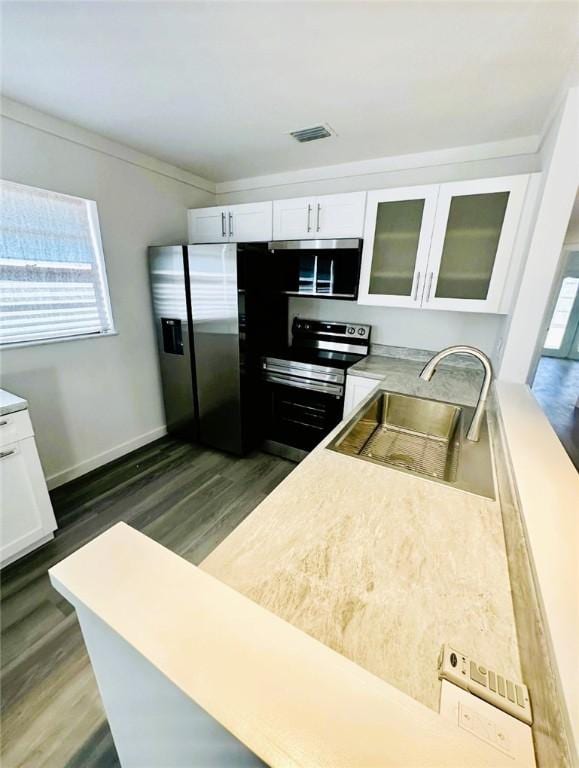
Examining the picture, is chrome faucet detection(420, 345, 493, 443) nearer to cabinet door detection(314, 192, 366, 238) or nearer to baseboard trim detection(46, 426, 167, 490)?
cabinet door detection(314, 192, 366, 238)

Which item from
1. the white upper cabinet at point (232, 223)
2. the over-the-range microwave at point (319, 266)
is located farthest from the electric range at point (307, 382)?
the white upper cabinet at point (232, 223)

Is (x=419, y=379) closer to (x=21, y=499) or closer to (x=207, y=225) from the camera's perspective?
(x=207, y=225)

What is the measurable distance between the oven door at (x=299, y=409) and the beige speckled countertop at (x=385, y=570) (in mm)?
1445

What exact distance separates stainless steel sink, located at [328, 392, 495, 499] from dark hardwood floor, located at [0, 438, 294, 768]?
1.02 metres

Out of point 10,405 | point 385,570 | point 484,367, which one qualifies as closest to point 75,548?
point 10,405

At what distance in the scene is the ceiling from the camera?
112cm

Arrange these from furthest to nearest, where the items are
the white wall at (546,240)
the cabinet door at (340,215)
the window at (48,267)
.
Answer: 1. the cabinet door at (340,215)
2. the window at (48,267)
3. the white wall at (546,240)

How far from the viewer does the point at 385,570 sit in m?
0.67

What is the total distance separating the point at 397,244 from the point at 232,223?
139 cm

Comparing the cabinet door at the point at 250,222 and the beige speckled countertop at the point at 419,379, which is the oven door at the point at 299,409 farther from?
the cabinet door at the point at 250,222

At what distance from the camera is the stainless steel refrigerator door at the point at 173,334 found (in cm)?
252

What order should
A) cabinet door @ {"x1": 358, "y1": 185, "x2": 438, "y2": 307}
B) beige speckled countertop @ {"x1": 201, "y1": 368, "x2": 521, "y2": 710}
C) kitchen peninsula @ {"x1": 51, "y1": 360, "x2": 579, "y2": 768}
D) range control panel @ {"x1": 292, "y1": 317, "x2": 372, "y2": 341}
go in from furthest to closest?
range control panel @ {"x1": 292, "y1": 317, "x2": 372, "y2": 341} < cabinet door @ {"x1": 358, "y1": 185, "x2": 438, "y2": 307} < beige speckled countertop @ {"x1": 201, "y1": 368, "x2": 521, "y2": 710} < kitchen peninsula @ {"x1": 51, "y1": 360, "x2": 579, "y2": 768}

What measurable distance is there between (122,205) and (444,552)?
300cm

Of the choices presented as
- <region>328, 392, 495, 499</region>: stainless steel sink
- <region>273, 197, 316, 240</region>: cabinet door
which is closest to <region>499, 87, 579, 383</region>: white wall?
<region>328, 392, 495, 499</region>: stainless steel sink
